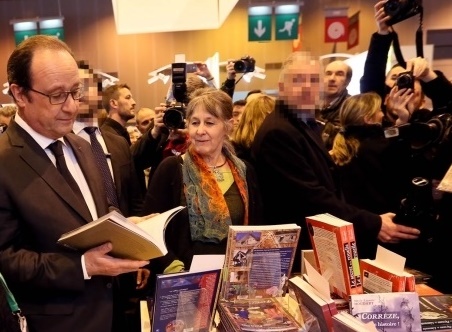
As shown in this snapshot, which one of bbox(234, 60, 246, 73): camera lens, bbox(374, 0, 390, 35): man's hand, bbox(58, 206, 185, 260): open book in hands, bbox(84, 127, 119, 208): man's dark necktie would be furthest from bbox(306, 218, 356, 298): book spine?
bbox(234, 60, 246, 73): camera lens

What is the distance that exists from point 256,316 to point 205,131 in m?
0.80

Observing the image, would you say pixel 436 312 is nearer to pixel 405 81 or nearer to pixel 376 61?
pixel 405 81

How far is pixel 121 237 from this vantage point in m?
1.12

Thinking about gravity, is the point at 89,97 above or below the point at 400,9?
below

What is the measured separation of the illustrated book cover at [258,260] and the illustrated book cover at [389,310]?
0.29 m

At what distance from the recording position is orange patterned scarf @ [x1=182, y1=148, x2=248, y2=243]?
1688 mm

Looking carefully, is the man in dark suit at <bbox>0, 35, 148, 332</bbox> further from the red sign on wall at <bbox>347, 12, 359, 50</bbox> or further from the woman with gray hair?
the red sign on wall at <bbox>347, 12, 359, 50</bbox>

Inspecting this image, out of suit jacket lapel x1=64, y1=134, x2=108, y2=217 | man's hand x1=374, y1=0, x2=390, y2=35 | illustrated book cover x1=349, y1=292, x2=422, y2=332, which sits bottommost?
illustrated book cover x1=349, y1=292, x2=422, y2=332

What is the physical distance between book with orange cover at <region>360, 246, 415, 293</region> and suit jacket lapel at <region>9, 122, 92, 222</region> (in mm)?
753

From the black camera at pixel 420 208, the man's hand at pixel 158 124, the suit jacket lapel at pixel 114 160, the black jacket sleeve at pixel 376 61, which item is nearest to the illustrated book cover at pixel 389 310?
the black camera at pixel 420 208

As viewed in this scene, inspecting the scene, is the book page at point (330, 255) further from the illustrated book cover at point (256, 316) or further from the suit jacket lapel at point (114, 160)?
the suit jacket lapel at point (114, 160)

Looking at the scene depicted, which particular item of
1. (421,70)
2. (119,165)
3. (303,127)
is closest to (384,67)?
(421,70)

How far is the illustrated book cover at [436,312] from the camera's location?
1133 millimetres

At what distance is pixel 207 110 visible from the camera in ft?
5.94
